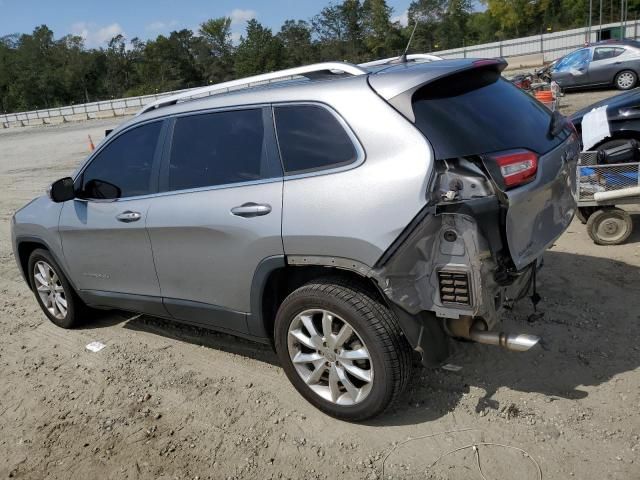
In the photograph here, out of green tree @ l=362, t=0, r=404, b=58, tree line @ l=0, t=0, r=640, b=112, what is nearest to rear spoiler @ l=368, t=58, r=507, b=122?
tree line @ l=0, t=0, r=640, b=112

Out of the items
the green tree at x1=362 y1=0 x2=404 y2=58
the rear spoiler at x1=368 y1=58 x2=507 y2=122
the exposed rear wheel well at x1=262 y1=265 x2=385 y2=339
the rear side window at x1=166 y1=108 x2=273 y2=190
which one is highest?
the green tree at x1=362 y1=0 x2=404 y2=58

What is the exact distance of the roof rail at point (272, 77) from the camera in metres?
3.26

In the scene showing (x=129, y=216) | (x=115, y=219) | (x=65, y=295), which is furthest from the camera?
(x=65, y=295)

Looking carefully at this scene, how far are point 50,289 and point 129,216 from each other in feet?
5.46

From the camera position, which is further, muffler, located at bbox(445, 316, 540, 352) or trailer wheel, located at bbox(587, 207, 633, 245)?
trailer wheel, located at bbox(587, 207, 633, 245)

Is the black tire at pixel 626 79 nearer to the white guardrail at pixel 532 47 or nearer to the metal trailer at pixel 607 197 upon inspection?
the white guardrail at pixel 532 47

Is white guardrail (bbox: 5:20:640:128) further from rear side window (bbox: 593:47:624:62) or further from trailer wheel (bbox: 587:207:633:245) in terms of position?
trailer wheel (bbox: 587:207:633:245)

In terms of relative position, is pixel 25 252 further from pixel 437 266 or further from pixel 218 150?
pixel 437 266

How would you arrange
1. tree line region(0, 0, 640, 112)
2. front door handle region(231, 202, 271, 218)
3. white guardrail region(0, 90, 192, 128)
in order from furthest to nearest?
tree line region(0, 0, 640, 112) → white guardrail region(0, 90, 192, 128) → front door handle region(231, 202, 271, 218)

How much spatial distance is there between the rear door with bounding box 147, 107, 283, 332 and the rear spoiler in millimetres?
729

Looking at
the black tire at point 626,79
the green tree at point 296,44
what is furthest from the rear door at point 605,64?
the green tree at point 296,44

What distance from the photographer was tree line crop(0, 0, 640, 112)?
6594 cm

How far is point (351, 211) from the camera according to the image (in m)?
2.85

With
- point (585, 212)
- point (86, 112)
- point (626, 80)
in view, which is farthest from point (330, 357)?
point (86, 112)
